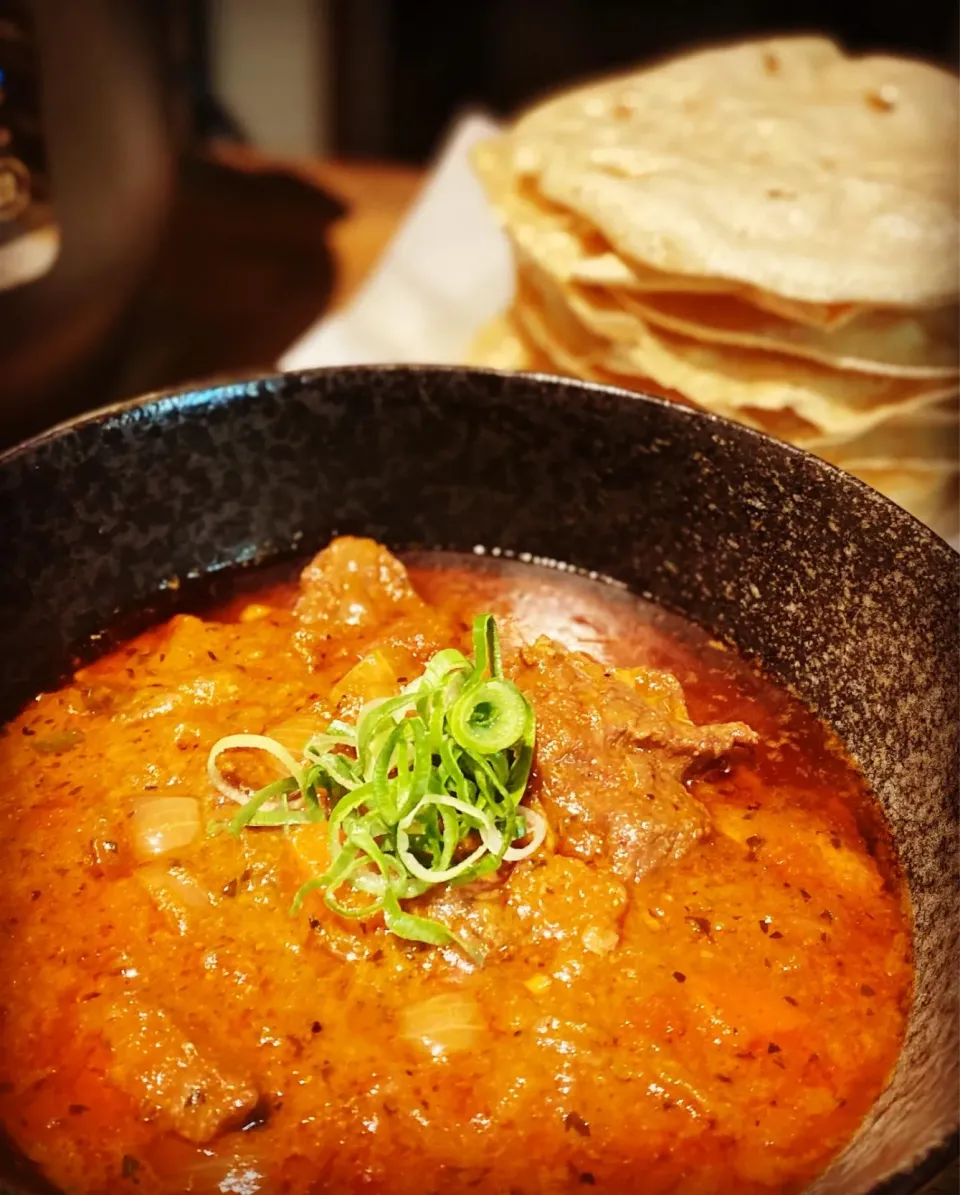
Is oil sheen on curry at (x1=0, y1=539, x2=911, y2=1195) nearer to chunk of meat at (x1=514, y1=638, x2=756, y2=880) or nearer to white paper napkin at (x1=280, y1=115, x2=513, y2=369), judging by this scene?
chunk of meat at (x1=514, y1=638, x2=756, y2=880)

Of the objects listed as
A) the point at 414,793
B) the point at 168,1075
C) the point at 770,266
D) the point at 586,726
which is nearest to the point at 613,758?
the point at 586,726

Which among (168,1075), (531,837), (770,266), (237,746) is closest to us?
(168,1075)

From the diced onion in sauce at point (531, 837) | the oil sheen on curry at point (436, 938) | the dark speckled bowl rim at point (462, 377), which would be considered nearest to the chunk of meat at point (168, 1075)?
the oil sheen on curry at point (436, 938)

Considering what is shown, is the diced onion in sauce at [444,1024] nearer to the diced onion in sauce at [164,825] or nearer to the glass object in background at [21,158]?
the diced onion in sauce at [164,825]

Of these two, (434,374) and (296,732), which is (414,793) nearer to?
(296,732)

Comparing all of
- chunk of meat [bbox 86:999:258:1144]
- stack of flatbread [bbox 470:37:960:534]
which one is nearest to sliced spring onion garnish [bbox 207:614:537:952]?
chunk of meat [bbox 86:999:258:1144]

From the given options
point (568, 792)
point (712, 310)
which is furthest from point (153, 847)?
point (712, 310)
